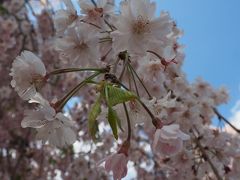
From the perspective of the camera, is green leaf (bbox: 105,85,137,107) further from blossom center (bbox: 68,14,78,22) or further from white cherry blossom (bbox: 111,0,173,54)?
blossom center (bbox: 68,14,78,22)

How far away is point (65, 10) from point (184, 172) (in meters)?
1.38

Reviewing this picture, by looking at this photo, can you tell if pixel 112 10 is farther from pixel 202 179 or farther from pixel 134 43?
pixel 202 179

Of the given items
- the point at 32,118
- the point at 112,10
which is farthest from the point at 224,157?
the point at 32,118

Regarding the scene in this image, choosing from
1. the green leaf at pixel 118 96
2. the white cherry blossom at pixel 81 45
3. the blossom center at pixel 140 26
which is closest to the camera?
the green leaf at pixel 118 96

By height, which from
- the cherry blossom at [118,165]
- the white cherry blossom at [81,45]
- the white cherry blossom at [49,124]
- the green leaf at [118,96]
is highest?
the white cherry blossom at [81,45]

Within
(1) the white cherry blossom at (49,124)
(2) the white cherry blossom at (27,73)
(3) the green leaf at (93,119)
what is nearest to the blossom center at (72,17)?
(2) the white cherry blossom at (27,73)

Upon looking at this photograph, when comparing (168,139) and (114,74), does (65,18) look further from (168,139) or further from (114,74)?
(168,139)

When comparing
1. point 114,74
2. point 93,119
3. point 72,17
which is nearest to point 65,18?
point 72,17

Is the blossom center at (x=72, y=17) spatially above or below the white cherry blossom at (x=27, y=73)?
above

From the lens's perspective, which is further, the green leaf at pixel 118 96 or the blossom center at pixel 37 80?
the blossom center at pixel 37 80

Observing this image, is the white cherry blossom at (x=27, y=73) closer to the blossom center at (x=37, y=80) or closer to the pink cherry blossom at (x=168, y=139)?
the blossom center at (x=37, y=80)

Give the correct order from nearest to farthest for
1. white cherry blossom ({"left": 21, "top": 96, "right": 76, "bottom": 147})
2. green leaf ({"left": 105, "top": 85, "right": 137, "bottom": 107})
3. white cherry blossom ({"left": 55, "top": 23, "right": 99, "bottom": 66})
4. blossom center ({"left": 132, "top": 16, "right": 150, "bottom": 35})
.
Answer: green leaf ({"left": 105, "top": 85, "right": 137, "bottom": 107}), white cherry blossom ({"left": 21, "top": 96, "right": 76, "bottom": 147}), blossom center ({"left": 132, "top": 16, "right": 150, "bottom": 35}), white cherry blossom ({"left": 55, "top": 23, "right": 99, "bottom": 66})

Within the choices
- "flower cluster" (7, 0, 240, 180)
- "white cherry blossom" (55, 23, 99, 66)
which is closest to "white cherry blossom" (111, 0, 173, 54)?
"flower cluster" (7, 0, 240, 180)

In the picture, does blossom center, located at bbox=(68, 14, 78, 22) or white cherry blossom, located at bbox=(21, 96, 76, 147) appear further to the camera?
blossom center, located at bbox=(68, 14, 78, 22)
